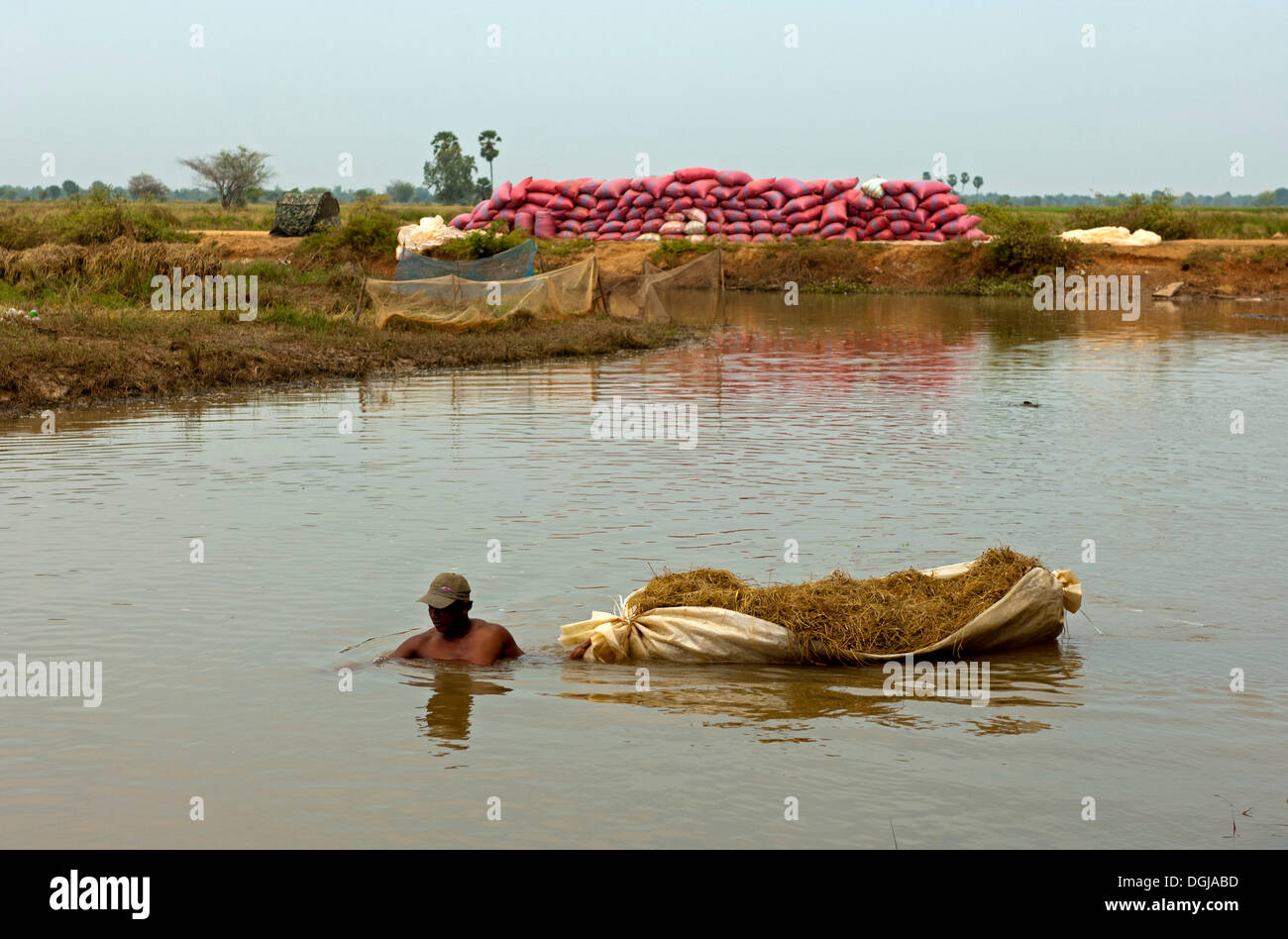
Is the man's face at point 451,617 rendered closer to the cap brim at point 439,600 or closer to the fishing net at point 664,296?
the cap brim at point 439,600

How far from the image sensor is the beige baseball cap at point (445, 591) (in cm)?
621

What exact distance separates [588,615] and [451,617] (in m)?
1.20

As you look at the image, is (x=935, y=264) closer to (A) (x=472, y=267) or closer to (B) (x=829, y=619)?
(A) (x=472, y=267)

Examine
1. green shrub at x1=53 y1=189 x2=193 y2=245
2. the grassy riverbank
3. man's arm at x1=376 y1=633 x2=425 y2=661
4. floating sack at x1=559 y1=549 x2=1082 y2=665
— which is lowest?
man's arm at x1=376 y1=633 x2=425 y2=661

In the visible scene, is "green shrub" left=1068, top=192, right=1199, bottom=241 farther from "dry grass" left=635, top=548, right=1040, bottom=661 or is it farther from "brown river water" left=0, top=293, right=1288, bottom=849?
"dry grass" left=635, top=548, right=1040, bottom=661

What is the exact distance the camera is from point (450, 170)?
96688 millimetres

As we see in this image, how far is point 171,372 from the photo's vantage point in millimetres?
15688

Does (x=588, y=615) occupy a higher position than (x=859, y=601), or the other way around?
(x=859, y=601)

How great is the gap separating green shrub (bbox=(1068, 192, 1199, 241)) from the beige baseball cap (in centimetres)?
3973

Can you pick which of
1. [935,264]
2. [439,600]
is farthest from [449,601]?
[935,264]

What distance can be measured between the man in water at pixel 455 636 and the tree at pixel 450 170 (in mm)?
91568

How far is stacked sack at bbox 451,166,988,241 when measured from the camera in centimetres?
3972

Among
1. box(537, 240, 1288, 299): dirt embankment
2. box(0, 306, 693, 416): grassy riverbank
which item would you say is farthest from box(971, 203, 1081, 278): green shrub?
box(0, 306, 693, 416): grassy riverbank
